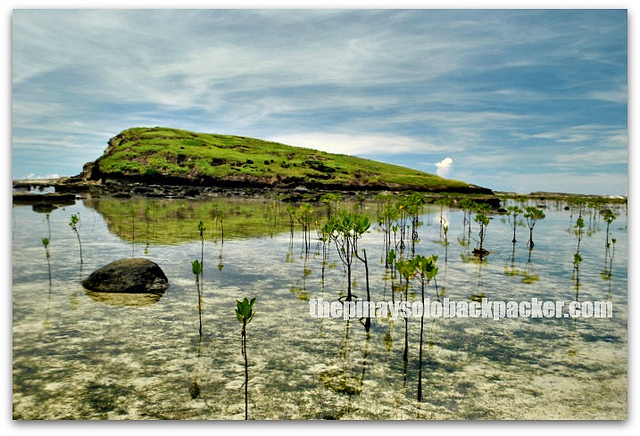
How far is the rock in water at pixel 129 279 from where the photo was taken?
456 inches

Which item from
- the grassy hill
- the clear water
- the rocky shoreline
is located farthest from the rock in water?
the grassy hill

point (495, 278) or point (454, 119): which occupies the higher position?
point (454, 119)

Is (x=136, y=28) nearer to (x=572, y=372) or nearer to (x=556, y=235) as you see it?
(x=572, y=372)

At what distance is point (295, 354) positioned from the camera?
7.73 meters

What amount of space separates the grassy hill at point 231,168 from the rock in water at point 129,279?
68961 mm

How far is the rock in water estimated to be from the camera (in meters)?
11.6

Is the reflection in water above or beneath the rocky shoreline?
beneath

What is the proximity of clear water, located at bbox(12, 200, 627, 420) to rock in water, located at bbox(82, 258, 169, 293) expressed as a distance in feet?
1.72

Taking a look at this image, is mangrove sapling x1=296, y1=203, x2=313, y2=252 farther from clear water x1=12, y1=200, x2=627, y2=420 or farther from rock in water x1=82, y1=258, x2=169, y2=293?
rock in water x1=82, y1=258, x2=169, y2=293

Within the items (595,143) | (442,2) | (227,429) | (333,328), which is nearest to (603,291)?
(595,143)

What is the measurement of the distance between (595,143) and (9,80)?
1290 centimetres

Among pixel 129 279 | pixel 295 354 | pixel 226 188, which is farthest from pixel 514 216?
pixel 226 188

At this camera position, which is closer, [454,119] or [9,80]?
[9,80]

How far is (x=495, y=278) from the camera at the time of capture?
1405cm
